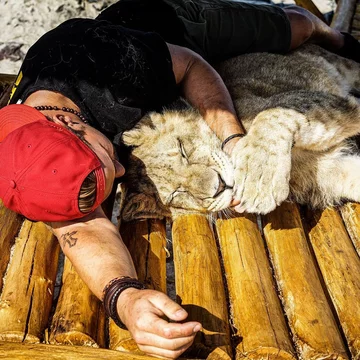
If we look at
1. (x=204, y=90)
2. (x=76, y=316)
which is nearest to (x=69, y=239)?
(x=76, y=316)

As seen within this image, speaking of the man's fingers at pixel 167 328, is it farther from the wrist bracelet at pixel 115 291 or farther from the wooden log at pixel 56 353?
the wrist bracelet at pixel 115 291

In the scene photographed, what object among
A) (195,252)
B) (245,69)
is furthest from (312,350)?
(245,69)

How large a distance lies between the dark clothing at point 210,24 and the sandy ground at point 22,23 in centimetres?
225

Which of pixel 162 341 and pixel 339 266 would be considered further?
pixel 339 266

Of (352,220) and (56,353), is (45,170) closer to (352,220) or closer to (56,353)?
(56,353)

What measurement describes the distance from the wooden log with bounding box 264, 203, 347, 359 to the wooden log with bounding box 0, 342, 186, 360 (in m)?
0.62

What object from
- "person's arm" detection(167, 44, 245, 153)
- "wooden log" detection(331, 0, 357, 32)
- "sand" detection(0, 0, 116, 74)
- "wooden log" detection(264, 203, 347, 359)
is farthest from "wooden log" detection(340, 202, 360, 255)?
"sand" detection(0, 0, 116, 74)

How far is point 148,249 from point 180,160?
1.38 ft

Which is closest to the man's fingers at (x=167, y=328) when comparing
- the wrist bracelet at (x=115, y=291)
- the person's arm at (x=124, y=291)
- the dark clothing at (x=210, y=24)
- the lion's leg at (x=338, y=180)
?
the person's arm at (x=124, y=291)

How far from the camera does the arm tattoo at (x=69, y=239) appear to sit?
234 centimetres

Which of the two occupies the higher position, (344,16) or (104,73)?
(104,73)

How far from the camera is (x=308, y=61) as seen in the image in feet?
11.8

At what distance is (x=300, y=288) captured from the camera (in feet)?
7.75

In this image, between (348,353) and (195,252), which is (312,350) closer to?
(348,353)
